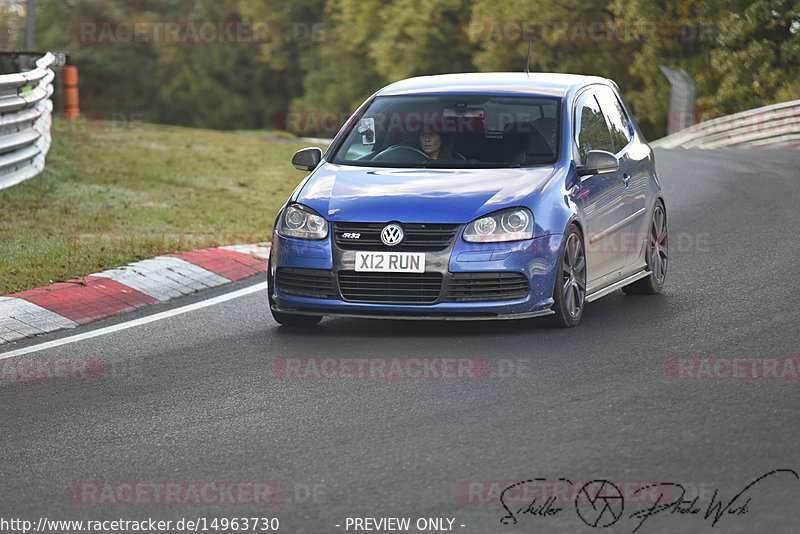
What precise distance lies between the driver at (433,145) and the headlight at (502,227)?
1032 millimetres

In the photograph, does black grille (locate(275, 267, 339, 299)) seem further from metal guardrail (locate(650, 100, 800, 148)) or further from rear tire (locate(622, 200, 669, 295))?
metal guardrail (locate(650, 100, 800, 148))

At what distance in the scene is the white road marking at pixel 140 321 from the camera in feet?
29.2

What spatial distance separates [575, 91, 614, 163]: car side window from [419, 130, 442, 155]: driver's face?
0.99 meters

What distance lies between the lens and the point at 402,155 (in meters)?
9.63

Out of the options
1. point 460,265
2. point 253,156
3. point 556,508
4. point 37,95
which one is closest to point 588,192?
point 460,265

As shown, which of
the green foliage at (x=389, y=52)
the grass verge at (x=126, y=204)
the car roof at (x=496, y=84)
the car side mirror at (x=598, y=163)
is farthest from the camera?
the green foliage at (x=389, y=52)

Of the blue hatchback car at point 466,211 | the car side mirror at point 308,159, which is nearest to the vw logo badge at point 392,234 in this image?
the blue hatchback car at point 466,211

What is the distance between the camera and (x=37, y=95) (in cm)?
1767

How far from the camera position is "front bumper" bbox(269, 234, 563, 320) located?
8586 mm

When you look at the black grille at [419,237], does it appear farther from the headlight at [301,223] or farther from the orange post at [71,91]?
the orange post at [71,91]

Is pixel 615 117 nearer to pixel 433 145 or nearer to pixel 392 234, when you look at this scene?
pixel 433 145

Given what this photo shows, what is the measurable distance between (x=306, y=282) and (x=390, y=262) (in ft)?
2.11

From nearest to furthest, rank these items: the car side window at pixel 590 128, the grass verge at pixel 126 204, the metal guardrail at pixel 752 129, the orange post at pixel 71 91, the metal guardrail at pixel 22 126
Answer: the car side window at pixel 590 128 < the grass verge at pixel 126 204 < the metal guardrail at pixel 22 126 < the orange post at pixel 71 91 < the metal guardrail at pixel 752 129
